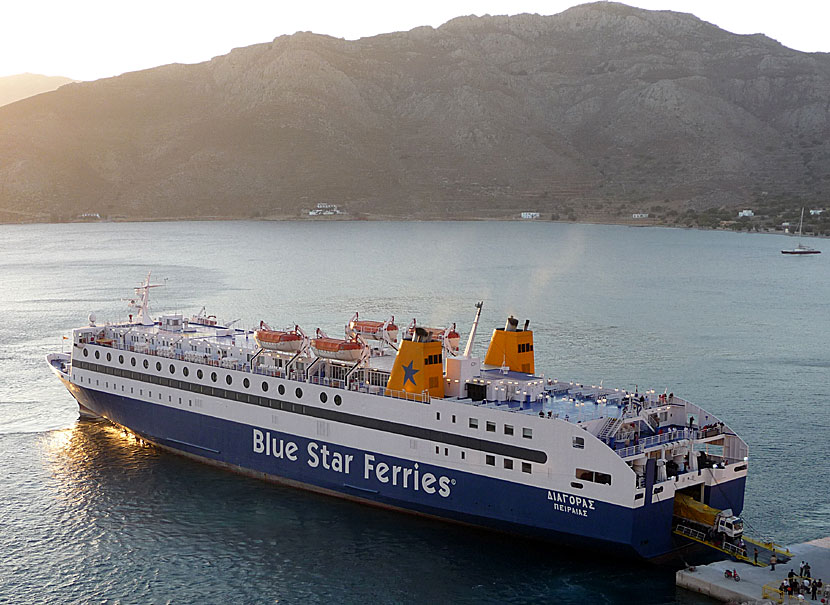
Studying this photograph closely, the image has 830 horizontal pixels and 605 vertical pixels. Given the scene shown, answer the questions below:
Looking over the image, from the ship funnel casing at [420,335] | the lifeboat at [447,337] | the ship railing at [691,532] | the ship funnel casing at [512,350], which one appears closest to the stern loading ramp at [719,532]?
the ship railing at [691,532]

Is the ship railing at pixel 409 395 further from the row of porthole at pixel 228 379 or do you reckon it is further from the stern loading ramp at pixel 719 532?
the stern loading ramp at pixel 719 532

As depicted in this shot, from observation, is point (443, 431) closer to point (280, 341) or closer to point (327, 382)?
point (327, 382)

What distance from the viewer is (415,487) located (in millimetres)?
30078

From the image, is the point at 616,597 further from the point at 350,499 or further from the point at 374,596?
the point at 350,499

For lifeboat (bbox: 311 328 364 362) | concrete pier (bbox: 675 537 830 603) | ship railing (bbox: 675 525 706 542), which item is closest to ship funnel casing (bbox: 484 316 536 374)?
lifeboat (bbox: 311 328 364 362)

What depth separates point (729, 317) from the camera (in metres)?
78.4

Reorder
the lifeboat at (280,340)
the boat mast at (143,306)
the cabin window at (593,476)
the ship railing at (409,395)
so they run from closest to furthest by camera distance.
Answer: the cabin window at (593,476) → the ship railing at (409,395) → the lifeboat at (280,340) → the boat mast at (143,306)

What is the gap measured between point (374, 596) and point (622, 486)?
7.50 m

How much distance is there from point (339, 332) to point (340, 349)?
110 feet

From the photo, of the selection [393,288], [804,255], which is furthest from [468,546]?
[804,255]

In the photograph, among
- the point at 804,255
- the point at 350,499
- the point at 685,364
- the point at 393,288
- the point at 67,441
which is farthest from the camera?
the point at 804,255

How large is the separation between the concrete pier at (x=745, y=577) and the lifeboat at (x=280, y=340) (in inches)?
585

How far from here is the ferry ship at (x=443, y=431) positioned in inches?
1061

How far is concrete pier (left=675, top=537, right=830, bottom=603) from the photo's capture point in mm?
24703
